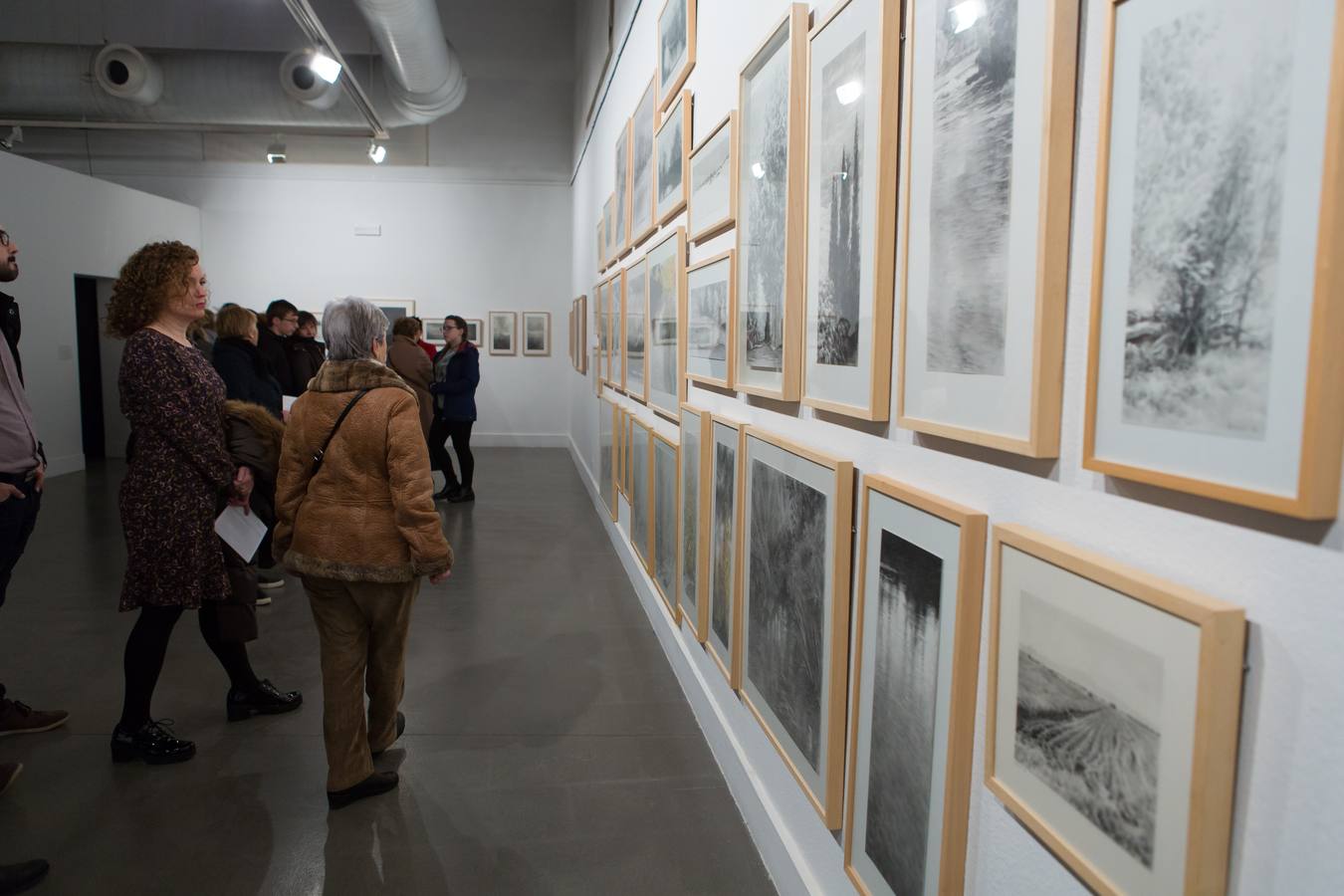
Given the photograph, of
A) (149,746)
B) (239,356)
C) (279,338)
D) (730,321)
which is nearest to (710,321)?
(730,321)

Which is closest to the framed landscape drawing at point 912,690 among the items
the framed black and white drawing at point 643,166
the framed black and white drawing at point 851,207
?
the framed black and white drawing at point 851,207

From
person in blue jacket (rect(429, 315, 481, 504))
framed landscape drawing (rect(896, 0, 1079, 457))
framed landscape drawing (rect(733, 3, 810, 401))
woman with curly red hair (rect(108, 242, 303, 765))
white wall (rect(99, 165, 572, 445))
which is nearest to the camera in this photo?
framed landscape drawing (rect(896, 0, 1079, 457))

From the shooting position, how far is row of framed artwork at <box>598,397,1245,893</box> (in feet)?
3.56

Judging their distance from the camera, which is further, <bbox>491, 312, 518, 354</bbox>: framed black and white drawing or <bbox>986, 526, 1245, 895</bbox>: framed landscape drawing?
<bbox>491, 312, 518, 354</bbox>: framed black and white drawing

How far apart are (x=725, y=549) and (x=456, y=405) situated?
24.7 ft

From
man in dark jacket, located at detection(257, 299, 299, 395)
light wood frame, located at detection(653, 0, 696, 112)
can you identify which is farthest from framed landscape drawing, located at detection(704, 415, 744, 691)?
man in dark jacket, located at detection(257, 299, 299, 395)

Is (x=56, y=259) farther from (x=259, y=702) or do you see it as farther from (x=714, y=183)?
(x=714, y=183)

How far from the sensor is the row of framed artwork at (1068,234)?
0.92 metres

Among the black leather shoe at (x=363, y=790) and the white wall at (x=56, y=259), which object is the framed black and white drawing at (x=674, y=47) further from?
the white wall at (x=56, y=259)

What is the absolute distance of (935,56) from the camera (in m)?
1.70

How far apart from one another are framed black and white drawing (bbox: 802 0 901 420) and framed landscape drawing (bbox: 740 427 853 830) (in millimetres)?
251

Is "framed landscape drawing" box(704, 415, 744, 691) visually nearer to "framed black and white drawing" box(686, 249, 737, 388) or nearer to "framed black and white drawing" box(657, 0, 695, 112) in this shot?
"framed black and white drawing" box(686, 249, 737, 388)

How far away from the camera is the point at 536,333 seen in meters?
16.2

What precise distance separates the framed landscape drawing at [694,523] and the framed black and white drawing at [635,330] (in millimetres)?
1524
